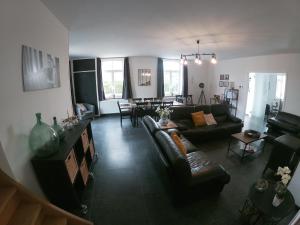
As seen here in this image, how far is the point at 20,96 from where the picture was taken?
1.51 metres

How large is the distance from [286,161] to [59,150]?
147 inches

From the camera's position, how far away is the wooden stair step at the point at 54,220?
1.46m

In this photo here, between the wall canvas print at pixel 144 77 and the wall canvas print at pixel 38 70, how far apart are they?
5.17 m

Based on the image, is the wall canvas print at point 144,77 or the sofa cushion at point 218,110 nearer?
the sofa cushion at point 218,110

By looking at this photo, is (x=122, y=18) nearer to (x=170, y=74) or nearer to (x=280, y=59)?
(x=280, y=59)

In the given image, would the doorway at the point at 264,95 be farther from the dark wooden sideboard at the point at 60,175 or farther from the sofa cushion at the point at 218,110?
the dark wooden sideboard at the point at 60,175

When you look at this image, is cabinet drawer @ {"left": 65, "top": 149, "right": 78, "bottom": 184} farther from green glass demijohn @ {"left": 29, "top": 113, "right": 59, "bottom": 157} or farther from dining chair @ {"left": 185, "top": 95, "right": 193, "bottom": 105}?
dining chair @ {"left": 185, "top": 95, "right": 193, "bottom": 105}

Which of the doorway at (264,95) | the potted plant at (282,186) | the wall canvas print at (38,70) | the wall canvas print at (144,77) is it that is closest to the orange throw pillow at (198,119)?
the potted plant at (282,186)

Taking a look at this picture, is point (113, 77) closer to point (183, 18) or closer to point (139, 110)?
point (139, 110)

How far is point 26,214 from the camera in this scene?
1277 millimetres

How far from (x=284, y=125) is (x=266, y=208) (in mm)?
3382

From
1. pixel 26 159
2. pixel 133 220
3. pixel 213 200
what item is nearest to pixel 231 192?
pixel 213 200

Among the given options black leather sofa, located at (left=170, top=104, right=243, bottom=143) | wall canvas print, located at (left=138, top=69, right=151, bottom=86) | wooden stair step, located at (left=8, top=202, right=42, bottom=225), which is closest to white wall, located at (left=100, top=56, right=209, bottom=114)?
wall canvas print, located at (left=138, top=69, right=151, bottom=86)

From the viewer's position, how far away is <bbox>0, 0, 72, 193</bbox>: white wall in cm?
130
